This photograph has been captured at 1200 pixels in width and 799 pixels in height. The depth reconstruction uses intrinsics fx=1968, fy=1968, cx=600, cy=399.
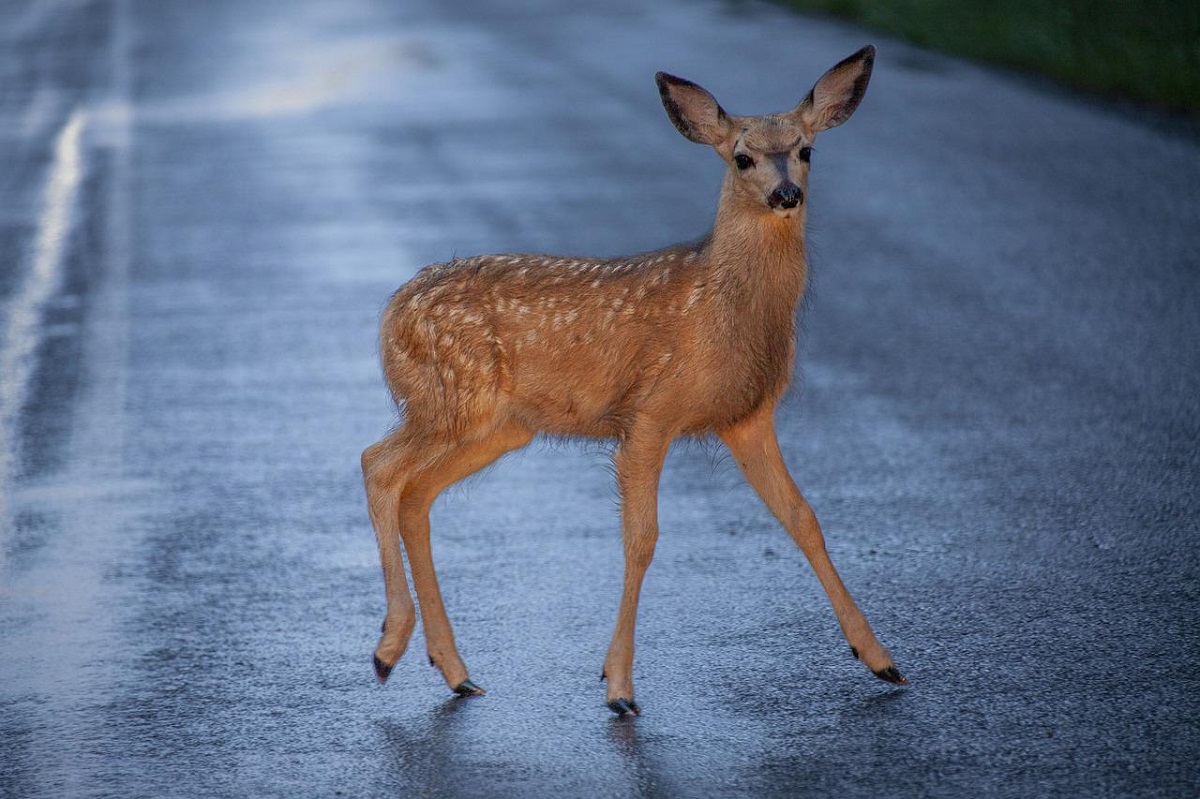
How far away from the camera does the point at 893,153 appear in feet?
54.6

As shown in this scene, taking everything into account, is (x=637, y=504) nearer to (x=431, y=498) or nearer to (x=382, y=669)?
(x=431, y=498)

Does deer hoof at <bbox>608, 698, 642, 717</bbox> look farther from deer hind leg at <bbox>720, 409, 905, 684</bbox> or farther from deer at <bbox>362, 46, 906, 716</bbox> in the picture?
deer hind leg at <bbox>720, 409, 905, 684</bbox>

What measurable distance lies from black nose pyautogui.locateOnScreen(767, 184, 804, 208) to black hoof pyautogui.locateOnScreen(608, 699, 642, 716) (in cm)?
161

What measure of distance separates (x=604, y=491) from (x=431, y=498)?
210 centimetres

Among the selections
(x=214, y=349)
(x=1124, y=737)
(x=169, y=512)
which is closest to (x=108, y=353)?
(x=214, y=349)

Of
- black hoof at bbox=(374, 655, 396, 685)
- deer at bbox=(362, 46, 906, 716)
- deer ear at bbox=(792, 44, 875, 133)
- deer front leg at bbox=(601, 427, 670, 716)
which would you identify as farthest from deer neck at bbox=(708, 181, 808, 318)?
black hoof at bbox=(374, 655, 396, 685)

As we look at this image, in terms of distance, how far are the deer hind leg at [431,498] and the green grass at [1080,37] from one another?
1180 centimetres

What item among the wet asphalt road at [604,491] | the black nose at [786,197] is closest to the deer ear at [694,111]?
the black nose at [786,197]

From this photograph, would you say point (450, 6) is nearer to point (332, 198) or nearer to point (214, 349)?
point (332, 198)

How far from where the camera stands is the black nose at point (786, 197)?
20.1ft

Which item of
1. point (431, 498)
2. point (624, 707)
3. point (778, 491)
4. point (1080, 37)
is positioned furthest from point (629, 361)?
point (1080, 37)

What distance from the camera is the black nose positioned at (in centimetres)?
611

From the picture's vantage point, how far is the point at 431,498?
670 cm

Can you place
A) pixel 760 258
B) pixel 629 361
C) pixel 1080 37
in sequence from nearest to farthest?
pixel 629 361 → pixel 760 258 → pixel 1080 37
